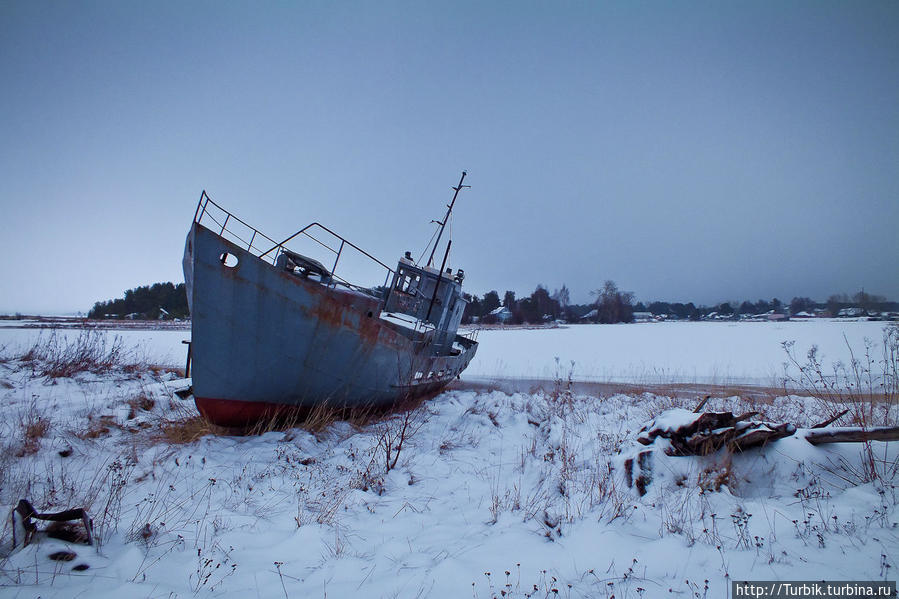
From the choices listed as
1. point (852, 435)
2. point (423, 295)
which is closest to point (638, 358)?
point (423, 295)

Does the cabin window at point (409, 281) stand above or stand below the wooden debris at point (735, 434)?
above

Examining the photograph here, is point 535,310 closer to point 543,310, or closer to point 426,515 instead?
point 543,310

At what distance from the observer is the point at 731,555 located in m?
2.74

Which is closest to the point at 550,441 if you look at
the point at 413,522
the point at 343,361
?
the point at 413,522

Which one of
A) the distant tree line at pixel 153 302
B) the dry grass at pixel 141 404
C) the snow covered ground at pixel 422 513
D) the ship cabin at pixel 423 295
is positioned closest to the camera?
the snow covered ground at pixel 422 513

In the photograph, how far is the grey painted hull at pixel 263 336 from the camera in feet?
20.3

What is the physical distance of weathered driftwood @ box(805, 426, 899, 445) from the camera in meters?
3.78

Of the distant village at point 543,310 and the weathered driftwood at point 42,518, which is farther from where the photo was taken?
the distant village at point 543,310

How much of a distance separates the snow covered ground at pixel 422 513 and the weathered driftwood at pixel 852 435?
11 centimetres

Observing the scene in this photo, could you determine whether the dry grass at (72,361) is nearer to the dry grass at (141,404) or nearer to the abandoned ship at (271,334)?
the dry grass at (141,404)

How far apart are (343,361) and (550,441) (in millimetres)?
3986

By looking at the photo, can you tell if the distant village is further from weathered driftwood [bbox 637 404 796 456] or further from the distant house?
weathered driftwood [bbox 637 404 796 456]

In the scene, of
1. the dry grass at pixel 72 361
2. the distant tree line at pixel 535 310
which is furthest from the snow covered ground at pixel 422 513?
the distant tree line at pixel 535 310

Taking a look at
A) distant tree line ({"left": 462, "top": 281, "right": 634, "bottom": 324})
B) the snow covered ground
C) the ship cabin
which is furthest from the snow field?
distant tree line ({"left": 462, "top": 281, "right": 634, "bottom": 324})
